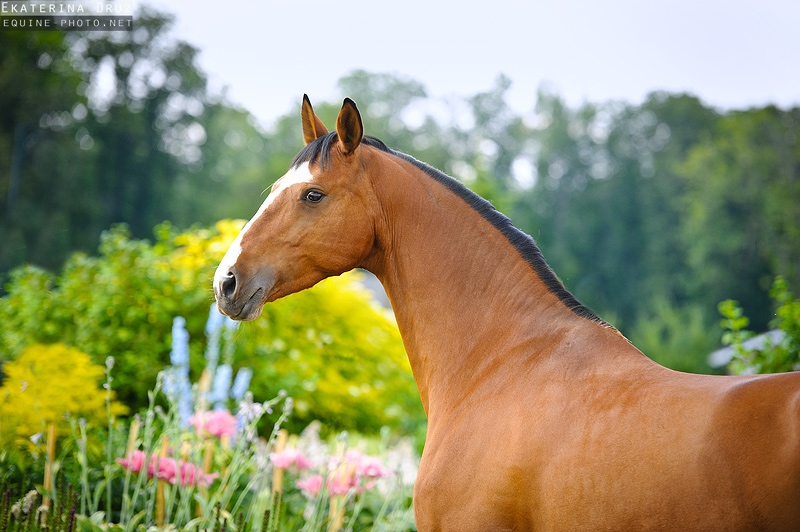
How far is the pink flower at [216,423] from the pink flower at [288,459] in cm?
32

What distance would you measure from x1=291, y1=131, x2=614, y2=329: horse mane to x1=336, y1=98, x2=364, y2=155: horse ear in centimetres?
5

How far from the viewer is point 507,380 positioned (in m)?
2.44

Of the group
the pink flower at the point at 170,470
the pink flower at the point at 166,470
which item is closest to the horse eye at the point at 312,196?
the pink flower at the point at 170,470

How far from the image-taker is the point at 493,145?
42812mm

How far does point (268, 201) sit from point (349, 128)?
0.43m

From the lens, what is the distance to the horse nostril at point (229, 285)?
2.56 meters

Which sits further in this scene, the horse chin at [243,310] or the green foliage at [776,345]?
the green foliage at [776,345]

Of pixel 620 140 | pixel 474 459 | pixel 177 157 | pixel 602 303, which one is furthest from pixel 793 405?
pixel 620 140

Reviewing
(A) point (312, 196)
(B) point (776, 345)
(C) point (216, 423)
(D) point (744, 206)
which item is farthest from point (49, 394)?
(D) point (744, 206)

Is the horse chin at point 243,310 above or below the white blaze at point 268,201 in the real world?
below

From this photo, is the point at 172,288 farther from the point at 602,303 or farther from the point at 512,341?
the point at 602,303

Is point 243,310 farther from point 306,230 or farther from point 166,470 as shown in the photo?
point 166,470

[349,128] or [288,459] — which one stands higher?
[349,128]

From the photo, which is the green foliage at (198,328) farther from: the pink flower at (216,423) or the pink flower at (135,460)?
the pink flower at (135,460)
